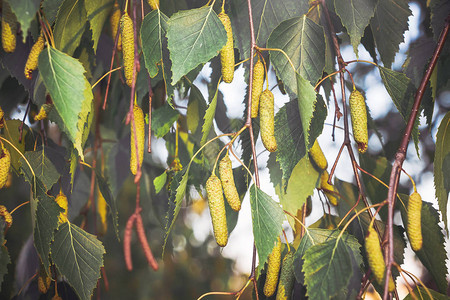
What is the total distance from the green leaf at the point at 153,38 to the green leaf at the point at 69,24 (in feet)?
0.36

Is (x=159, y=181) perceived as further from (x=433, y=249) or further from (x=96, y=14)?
(x=433, y=249)

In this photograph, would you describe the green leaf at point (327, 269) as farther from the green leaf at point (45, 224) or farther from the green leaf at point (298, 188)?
the green leaf at point (45, 224)

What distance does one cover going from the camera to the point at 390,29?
1.98 feet

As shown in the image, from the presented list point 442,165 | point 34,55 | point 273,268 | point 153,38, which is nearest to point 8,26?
point 34,55

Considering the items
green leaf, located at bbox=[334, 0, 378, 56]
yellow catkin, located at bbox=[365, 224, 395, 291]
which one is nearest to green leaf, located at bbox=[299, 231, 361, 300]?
yellow catkin, located at bbox=[365, 224, 395, 291]

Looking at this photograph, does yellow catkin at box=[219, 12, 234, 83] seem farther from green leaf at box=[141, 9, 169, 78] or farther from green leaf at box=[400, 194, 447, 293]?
green leaf at box=[400, 194, 447, 293]

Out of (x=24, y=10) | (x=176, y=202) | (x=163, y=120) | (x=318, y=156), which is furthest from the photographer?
(x=163, y=120)

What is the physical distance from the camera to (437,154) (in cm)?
53

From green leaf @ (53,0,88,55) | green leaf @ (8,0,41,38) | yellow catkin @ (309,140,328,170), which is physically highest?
green leaf @ (53,0,88,55)

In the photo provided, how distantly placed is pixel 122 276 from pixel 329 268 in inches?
95.1

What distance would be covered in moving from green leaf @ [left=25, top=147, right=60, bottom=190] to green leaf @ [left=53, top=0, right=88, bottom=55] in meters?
0.14

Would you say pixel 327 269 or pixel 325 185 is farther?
pixel 325 185

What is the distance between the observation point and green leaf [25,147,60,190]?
0.58 metres

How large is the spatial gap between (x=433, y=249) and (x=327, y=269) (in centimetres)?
20
